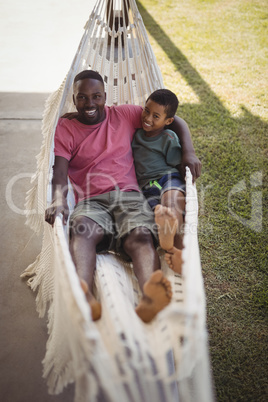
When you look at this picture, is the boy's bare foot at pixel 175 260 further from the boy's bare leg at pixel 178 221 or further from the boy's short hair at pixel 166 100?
the boy's short hair at pixel 166 100

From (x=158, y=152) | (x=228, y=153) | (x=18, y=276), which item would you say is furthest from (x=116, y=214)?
(x=228, y=153)

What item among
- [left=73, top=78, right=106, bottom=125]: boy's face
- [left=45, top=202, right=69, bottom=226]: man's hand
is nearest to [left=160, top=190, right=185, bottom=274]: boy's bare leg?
[left=45, top=202, right=69, bottom=226]: man's hand

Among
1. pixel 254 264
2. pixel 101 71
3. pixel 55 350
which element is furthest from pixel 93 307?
pixel 101 71

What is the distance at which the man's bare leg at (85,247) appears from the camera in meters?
1.17

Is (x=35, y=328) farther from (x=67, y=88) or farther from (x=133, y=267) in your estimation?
(x=67, y=88)

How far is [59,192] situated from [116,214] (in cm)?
24

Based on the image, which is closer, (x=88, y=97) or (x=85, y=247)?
(x=85, y=247)

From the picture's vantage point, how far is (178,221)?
136cm

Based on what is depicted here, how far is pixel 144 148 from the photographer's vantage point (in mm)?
1653

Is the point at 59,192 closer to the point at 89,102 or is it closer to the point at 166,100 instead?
the point at 89,102

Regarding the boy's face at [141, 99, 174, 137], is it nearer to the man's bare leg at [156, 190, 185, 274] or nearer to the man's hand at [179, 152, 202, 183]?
the man's hand at [179, 152, 202, 183]

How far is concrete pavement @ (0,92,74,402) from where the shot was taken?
49.9 inches

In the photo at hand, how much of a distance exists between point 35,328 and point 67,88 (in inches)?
43.5

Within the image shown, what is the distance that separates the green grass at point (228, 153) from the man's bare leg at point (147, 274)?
0.51 metres
